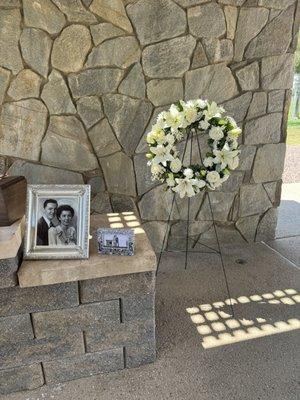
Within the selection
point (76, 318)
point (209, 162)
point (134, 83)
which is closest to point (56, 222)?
point (76, 318)

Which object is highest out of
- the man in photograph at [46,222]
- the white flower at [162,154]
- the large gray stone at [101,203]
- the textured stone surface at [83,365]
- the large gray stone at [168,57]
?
the large gray stone at [168,57]

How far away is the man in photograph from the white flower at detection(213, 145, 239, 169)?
29.9 inches

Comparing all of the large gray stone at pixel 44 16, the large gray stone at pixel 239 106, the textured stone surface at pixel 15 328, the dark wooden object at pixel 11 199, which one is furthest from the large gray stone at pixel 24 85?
the textured stone surface at pixel 15 328

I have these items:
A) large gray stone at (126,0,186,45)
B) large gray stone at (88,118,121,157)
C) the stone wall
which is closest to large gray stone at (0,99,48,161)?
the stone wall

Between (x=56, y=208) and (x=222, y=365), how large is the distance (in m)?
0.98

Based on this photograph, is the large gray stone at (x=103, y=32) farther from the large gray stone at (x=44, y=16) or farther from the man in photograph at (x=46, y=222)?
the man in photograph at (x=46, y=222)

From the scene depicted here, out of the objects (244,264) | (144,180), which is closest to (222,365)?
(244,264)

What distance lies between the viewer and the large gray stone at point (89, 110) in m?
2.04

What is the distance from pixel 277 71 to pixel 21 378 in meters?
2.30

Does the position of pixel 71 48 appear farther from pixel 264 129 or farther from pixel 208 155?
pixel 264 129

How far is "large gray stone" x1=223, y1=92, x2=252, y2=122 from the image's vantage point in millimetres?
2242

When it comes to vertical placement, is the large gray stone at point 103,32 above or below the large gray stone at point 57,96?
above

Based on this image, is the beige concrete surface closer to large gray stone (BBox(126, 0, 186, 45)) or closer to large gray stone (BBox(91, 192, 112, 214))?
large gray stone (BBox(91, 192, 112, 214))

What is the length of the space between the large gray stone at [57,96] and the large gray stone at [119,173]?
0.39 meters
